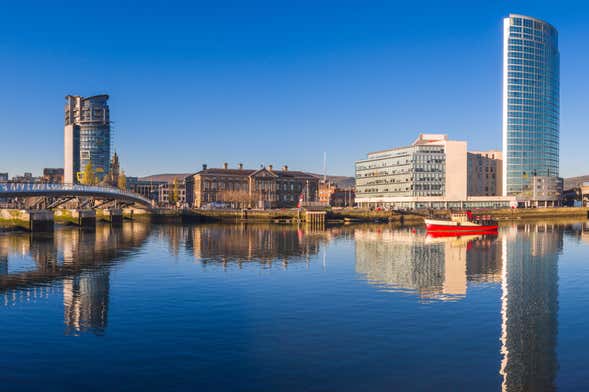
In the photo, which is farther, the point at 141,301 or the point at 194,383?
the point at 141,301

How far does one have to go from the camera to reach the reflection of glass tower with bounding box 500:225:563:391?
66.2ft

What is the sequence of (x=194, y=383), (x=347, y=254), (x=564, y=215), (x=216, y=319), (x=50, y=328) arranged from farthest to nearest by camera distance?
(x=564, y=215) < (x=347, y=254) < (x=216, y=319) < (x=50, y=328) < (x=194, y=383)

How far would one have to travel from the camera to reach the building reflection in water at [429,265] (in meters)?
38.6

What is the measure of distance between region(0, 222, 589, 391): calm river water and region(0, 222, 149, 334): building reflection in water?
24cm

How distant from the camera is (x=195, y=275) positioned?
4481 centimetres

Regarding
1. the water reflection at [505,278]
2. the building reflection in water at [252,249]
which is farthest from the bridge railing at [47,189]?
the water reflection at [505,278]

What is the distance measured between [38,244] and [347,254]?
41408mm

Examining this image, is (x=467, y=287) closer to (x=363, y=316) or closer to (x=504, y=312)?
(x=504, y=312)

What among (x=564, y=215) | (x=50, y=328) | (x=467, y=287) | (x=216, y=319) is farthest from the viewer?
(x=564, y=215)

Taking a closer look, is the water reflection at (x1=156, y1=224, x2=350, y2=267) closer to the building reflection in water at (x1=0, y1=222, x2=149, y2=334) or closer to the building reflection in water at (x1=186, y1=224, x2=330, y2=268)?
the building reflection in water at (x1=186, y1=224, x2=330, y2=268)

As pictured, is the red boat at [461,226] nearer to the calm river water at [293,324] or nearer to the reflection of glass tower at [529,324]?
the calm river water at [293,324]

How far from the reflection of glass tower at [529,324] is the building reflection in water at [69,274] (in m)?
19.3

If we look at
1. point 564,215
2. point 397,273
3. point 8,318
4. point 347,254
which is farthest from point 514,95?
point 8,318

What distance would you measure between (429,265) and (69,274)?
3253cm
